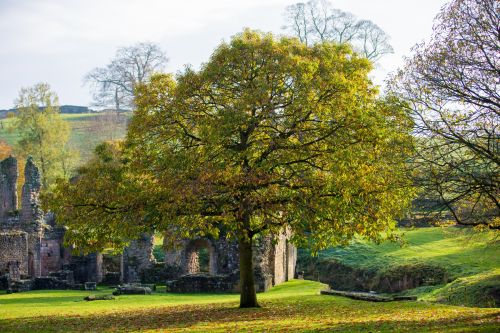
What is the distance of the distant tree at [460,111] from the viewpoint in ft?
59.8

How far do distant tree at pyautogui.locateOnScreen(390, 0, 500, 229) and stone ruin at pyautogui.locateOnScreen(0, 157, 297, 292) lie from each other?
55.3ft

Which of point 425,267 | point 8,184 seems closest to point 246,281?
point 425,267

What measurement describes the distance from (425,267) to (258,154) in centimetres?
1865

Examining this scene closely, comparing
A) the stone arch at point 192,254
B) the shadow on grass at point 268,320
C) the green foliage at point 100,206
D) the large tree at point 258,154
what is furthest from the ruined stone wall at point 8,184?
the shadow on grass at point 268,320

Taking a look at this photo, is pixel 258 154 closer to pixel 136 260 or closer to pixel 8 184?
pixel 136 260

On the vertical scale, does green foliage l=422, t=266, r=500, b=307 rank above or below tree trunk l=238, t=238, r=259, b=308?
below

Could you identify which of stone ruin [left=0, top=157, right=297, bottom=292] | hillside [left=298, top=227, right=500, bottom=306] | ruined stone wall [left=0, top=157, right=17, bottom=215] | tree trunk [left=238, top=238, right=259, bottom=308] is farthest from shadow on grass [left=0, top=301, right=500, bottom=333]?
ruined stone wall [left=0, top=157, right=17, bottom=215]

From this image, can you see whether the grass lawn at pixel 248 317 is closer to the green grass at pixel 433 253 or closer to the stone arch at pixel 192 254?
the stone arch at pixel 192 254

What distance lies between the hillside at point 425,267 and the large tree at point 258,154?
322 inches

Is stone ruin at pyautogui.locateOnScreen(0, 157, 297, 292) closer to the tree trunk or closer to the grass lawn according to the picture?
the grass lawn

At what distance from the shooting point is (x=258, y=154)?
22891 millimetres

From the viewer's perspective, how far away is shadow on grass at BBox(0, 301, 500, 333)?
16781 millimetres

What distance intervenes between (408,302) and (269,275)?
12.6m

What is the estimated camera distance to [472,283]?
31188 mm
